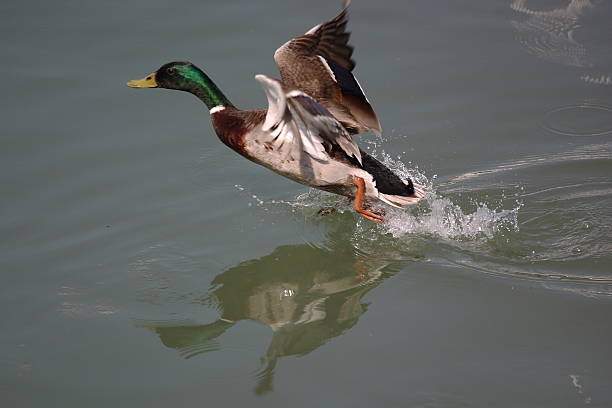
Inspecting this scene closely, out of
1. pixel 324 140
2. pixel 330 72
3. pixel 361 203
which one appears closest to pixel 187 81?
pixel 330 72

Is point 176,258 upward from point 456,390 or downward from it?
upward

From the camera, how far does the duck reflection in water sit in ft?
11.1

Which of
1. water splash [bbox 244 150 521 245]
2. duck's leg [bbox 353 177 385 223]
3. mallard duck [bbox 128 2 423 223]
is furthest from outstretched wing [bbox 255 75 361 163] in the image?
water splash [bbox 244 150 521 245]

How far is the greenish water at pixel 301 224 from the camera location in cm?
314

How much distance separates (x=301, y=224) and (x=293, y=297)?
80cm

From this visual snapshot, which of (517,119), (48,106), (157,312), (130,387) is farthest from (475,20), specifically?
(130,387)

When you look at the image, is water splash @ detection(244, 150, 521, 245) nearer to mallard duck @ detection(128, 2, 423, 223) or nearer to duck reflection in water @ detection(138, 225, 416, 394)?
mallard duck @ detection(128, 2, 423, 223)

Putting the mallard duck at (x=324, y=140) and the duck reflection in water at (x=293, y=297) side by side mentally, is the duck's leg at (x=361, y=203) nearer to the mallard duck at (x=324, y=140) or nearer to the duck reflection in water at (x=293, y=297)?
the mallard duck at (x=324, y=140)

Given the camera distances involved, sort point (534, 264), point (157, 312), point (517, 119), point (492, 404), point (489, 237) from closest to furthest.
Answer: point (492, 404) → point (157, 312) → point (534, 264) → point (489, 237) → point (517, 119)

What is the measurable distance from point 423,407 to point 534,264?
53.2 inches

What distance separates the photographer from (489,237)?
4207 millimetres

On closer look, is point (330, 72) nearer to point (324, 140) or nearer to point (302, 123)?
point (324, 140)

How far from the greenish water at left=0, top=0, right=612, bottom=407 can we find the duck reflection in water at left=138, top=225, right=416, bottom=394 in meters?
0.01

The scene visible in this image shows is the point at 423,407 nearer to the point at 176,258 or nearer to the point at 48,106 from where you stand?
the point at 176,258
